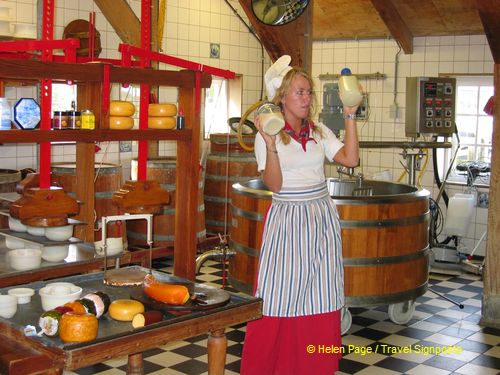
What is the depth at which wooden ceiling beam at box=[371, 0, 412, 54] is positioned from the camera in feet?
25.9

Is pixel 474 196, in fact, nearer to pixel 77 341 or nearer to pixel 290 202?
pixel 290 202

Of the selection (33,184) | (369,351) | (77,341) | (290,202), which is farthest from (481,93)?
(77,341)

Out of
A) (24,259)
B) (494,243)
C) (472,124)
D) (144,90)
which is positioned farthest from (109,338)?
(472,124)

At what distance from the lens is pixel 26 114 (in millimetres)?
3369

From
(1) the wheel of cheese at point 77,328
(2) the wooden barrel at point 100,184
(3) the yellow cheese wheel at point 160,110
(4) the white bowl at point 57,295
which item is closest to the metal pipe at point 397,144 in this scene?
(2) the wooden barrel at point 100,184

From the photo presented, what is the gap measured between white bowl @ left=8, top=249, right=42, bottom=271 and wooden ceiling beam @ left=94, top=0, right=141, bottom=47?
15.5 ft

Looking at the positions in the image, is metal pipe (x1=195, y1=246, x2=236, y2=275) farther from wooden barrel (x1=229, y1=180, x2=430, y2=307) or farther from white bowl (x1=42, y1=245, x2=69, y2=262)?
white bowl (x1=42, y1=245, x2=69, y2=262)

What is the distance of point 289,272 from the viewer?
373 centimetres

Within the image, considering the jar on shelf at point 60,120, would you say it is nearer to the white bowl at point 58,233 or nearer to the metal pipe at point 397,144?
the white bowl at point 58,233

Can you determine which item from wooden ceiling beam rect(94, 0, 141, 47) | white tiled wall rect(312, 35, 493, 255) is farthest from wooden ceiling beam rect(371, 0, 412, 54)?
wooden ceiling beam rect(94, 0, 141, 47)

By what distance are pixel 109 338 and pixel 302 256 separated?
4.68 ft

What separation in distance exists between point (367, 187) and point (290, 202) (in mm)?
2843

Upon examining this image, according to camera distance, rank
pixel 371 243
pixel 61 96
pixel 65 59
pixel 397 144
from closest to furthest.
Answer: pixel 65 59
pixel 371 243
pixel 397 144
pixel 61 96

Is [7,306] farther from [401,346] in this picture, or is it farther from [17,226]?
[401,346]
